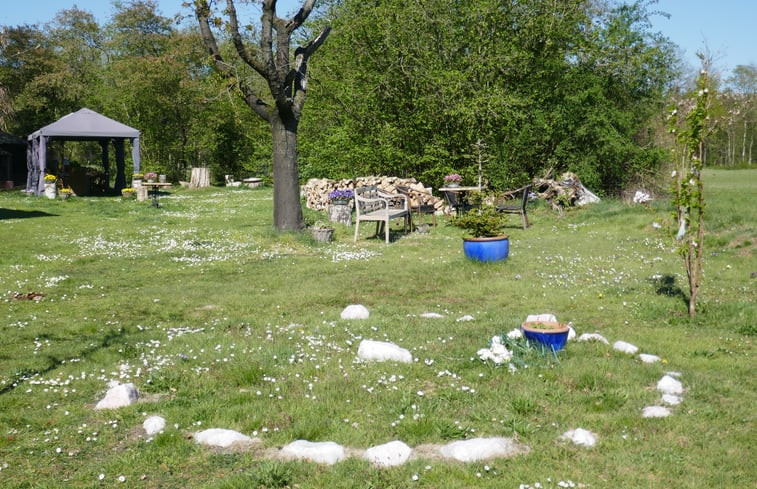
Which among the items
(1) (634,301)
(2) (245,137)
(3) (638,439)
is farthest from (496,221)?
(2) (245,137)

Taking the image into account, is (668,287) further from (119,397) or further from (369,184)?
(369,184)

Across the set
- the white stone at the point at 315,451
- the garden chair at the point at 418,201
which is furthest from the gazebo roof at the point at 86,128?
the white stone at the point at 315,451

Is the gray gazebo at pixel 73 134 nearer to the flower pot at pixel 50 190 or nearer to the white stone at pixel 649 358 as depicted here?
the flower pot at pixel 50 190

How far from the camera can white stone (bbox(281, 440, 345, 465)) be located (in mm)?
3934

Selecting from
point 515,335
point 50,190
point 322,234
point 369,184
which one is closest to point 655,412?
point 515,335

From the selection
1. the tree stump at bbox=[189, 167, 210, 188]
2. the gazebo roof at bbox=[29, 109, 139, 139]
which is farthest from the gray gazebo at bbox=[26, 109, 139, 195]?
the tree stump at bbox=[189, 167, 210, 188]

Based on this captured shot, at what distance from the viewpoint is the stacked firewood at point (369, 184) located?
18953mm

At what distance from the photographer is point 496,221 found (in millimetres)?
10820

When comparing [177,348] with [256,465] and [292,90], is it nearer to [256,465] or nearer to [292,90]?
[256,465]

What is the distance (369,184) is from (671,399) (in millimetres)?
15382

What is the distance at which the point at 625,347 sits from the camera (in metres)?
A: 5.92

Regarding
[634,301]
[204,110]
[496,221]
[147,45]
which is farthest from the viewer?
[147,45]

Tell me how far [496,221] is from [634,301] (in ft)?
10.5

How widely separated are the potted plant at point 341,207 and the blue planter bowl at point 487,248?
6.61m
